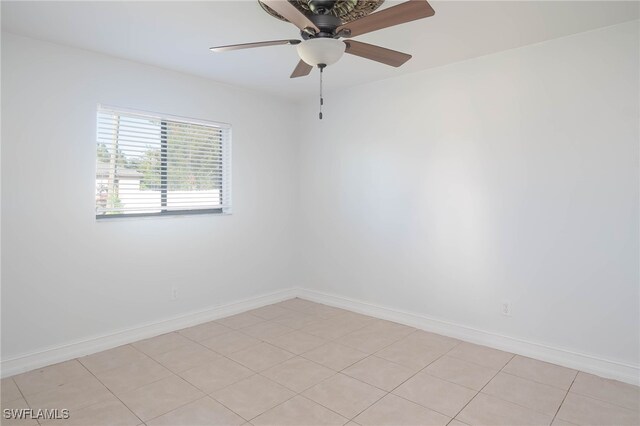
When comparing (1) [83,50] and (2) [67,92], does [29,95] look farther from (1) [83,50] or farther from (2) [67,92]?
(1) [83,50]

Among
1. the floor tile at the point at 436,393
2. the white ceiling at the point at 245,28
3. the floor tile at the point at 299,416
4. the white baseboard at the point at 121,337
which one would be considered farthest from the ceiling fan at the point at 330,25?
the white baseboard at the point at 121,337

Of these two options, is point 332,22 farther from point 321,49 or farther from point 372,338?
point 372,338

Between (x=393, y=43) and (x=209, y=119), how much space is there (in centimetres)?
202

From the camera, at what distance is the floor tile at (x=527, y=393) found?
239 cm

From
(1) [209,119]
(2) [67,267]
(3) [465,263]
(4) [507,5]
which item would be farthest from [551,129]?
(2) [67,267]

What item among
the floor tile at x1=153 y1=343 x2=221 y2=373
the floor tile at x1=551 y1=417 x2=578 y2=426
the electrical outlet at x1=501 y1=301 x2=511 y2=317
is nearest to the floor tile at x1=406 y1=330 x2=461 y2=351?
the electrical outlet at x1=501 y1=301 x2=511 y2=317

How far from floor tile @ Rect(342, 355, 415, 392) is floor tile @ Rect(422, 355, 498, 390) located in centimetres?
21

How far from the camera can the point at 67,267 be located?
305 cm

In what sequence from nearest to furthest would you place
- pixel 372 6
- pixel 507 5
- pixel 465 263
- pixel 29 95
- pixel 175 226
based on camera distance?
1. pixel 372 6
2. pixel 507 5
3. pixel 29 95
4. pixel 465 263
5. pixel 175 226

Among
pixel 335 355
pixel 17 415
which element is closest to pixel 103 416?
pixel 17 415

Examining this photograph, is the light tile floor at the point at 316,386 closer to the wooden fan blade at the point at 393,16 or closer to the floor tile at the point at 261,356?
the floor tile at the point at 261,356

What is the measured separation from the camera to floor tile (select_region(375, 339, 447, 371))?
118 inches

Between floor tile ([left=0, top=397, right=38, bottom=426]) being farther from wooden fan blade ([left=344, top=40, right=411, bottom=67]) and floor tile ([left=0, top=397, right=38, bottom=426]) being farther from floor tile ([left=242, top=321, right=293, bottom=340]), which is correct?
wooden fan blade ([left=344, top=40, right=411, bottom=67])

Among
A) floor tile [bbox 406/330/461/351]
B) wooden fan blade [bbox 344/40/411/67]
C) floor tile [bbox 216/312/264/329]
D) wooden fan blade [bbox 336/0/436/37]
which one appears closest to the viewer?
wooden fan blade [bbox 336/0/436/37]
